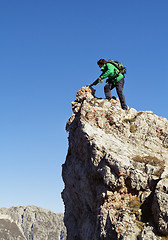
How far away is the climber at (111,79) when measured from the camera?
2045 centimetres

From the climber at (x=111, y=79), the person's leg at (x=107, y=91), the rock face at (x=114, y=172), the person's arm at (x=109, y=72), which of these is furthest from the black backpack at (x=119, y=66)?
the rock face at (x=114, y=172)

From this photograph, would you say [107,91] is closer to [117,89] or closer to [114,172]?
[117,89]

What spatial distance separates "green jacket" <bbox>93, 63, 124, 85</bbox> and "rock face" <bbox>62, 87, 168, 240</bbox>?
1.74 m

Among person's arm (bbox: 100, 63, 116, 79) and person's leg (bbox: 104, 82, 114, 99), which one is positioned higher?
person's arm (bbox: 100, 63, 116, 79)

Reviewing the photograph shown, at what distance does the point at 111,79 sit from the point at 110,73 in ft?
2.07

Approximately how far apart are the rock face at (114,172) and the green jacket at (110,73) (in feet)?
5.71

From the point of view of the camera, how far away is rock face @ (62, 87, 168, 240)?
43.7ft

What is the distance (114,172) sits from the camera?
1507 cm

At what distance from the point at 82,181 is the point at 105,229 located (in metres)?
4.41

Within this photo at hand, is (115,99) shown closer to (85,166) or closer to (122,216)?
(85,166)

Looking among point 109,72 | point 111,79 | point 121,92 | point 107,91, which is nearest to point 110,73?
point 109,72

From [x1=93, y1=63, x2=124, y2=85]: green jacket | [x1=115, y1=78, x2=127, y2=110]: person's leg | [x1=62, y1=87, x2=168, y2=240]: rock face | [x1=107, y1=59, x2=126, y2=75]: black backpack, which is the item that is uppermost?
[x1=107, y1=59, x2=126, y2=75]: black backpack

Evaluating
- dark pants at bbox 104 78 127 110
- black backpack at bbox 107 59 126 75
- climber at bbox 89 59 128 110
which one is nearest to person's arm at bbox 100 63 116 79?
climber at bbox 89 59 128 110

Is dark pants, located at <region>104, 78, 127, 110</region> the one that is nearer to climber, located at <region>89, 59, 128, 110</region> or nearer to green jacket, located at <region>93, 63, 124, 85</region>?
climber, located at <region>89, 59, 128, 110</region>
